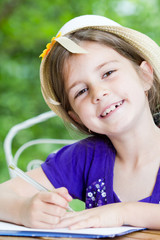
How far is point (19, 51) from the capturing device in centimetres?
384

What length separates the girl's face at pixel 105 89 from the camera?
3.54ft

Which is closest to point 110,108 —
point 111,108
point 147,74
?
point 111,108

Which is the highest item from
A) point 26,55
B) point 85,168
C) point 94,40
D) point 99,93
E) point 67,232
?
point 26,55

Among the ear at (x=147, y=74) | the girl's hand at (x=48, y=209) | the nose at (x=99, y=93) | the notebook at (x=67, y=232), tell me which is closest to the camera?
the notebook at (x=67, y=232)

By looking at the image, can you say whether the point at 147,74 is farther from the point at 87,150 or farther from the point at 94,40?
the point at 87,150

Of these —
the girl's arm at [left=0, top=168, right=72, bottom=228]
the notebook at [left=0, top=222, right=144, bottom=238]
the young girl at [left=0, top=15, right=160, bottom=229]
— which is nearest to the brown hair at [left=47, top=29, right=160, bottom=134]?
the young girl at [left=0, top=15, right=160, bottom=229]

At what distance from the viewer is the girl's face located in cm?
108

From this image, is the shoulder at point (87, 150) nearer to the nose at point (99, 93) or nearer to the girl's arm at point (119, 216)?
the nose at point (99, 93)

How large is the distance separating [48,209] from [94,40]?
1.76ft

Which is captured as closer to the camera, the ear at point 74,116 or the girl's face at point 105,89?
the girl's face at point 105,89

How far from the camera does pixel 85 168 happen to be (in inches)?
50.3

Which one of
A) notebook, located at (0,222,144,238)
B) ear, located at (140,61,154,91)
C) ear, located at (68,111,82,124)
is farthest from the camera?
ear, located at (68,111,82,124)

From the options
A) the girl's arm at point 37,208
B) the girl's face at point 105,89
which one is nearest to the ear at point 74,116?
the girl's face at point 105,89

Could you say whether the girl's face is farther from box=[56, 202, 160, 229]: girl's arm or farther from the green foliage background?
the green foliage background
